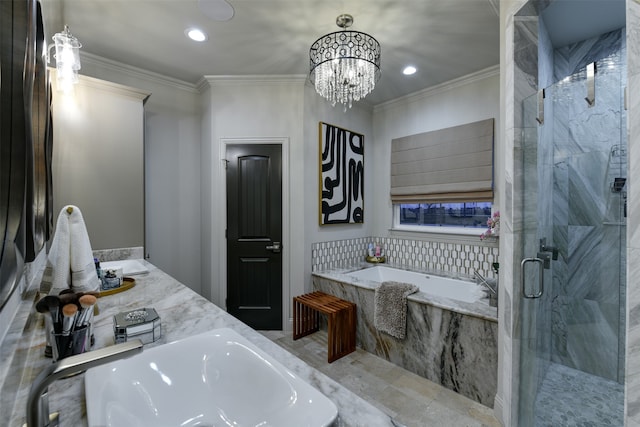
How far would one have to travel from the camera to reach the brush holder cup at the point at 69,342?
0.81 metres

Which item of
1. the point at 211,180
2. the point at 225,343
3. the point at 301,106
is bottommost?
the point at 225,343

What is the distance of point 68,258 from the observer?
998mm

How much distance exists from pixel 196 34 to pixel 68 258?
216 centimetres

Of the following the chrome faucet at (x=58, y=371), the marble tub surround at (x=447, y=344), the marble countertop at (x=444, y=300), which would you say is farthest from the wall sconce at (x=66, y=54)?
the marble tub surround at (x=447, y=344)

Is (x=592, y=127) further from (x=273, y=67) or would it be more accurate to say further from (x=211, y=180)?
(x=211, y=180)

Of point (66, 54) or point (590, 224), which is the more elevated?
→ point (66, 54)

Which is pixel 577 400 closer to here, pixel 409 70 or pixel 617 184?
pixel 617 184

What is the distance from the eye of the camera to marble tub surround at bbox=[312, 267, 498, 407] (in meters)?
2.02

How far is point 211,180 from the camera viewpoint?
3.13 metres

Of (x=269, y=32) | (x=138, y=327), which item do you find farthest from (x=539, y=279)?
(x=269, y=32)

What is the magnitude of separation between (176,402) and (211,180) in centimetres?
259

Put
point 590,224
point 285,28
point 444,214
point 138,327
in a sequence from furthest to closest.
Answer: point 444,214 → point 285,28 → point 590,224 → point 138,327

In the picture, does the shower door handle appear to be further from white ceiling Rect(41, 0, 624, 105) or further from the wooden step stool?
white ceiling Rect(41, 0, 624, 105)

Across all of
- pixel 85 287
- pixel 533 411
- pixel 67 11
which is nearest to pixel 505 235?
pixel 533 411
